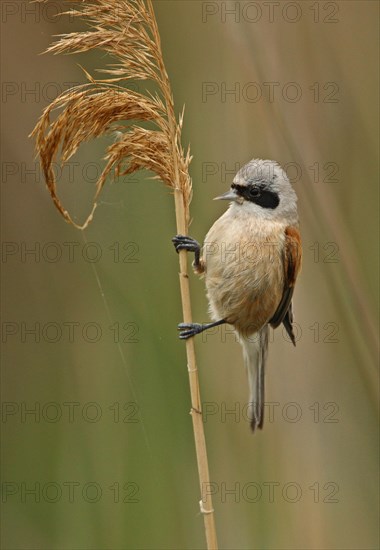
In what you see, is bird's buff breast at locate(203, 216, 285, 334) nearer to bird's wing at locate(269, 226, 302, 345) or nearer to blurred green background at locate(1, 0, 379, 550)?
bird's wing at locate(269, 226, 302, 345)

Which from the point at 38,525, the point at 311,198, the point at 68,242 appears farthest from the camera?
the point at 68,242

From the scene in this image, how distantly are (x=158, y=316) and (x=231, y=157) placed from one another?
24.6 inches

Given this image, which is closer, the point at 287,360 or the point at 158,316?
the point at 158,316

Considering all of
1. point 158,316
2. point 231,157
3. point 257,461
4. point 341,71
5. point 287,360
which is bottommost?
point 257,461

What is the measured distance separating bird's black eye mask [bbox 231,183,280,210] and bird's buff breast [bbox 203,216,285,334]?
0.07 m

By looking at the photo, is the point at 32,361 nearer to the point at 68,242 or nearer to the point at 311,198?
the point at 68,242

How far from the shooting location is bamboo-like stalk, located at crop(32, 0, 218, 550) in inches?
73.2

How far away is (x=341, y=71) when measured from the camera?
2654mm

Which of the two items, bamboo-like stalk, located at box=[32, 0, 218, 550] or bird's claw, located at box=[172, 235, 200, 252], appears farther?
bird's claw, located at box=[172, 235, 200, 252]

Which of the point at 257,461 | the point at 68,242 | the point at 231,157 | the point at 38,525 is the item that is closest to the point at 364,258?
the point at 231,157

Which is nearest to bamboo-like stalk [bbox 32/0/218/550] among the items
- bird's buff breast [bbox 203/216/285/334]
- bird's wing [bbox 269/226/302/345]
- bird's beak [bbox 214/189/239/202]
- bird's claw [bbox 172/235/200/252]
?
bird's claw [bbox 172/235/200/252]

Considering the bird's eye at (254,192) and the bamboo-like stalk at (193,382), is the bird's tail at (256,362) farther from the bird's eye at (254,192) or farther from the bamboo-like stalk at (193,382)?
the bamboo-like stalk at (193,382)

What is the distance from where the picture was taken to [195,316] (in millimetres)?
2797

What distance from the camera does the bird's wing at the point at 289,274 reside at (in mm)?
2611
